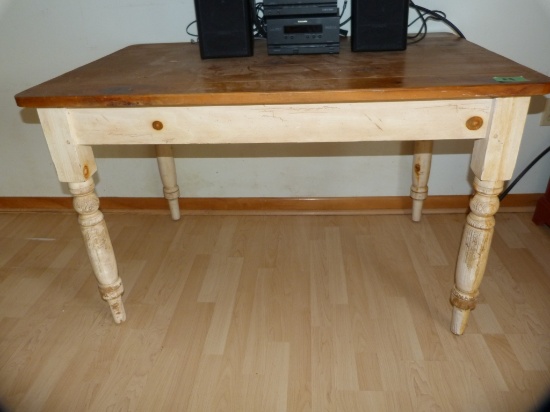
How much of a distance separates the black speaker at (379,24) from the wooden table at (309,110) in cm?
12

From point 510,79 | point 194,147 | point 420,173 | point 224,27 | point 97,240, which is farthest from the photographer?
point 194,147

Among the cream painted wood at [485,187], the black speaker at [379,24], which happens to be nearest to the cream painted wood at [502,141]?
the cream painted wood at [485,187]

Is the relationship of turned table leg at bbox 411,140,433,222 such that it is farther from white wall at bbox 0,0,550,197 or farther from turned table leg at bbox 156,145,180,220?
turned table leg at bbox 156,145,180,220

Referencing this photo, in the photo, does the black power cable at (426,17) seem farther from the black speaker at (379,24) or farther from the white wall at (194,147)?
the black speaker at (379,24)

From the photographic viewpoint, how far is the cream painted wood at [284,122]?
90 centimetres

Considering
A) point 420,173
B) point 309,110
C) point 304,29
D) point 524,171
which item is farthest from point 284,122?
point 524,171

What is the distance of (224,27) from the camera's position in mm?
1190

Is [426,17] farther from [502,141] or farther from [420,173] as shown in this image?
[502,141]

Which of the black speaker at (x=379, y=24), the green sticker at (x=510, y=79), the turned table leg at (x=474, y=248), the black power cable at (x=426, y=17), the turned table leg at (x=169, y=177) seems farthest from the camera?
the turned table leg at (x=169, y=177)

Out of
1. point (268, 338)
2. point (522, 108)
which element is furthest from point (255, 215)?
point (522, 108)

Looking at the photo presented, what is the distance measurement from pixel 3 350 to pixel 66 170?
0.53 meters

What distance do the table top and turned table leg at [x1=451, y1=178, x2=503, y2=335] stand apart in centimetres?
22

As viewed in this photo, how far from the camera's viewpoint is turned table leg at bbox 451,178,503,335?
964mm

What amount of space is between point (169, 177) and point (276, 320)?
66 centimetres
